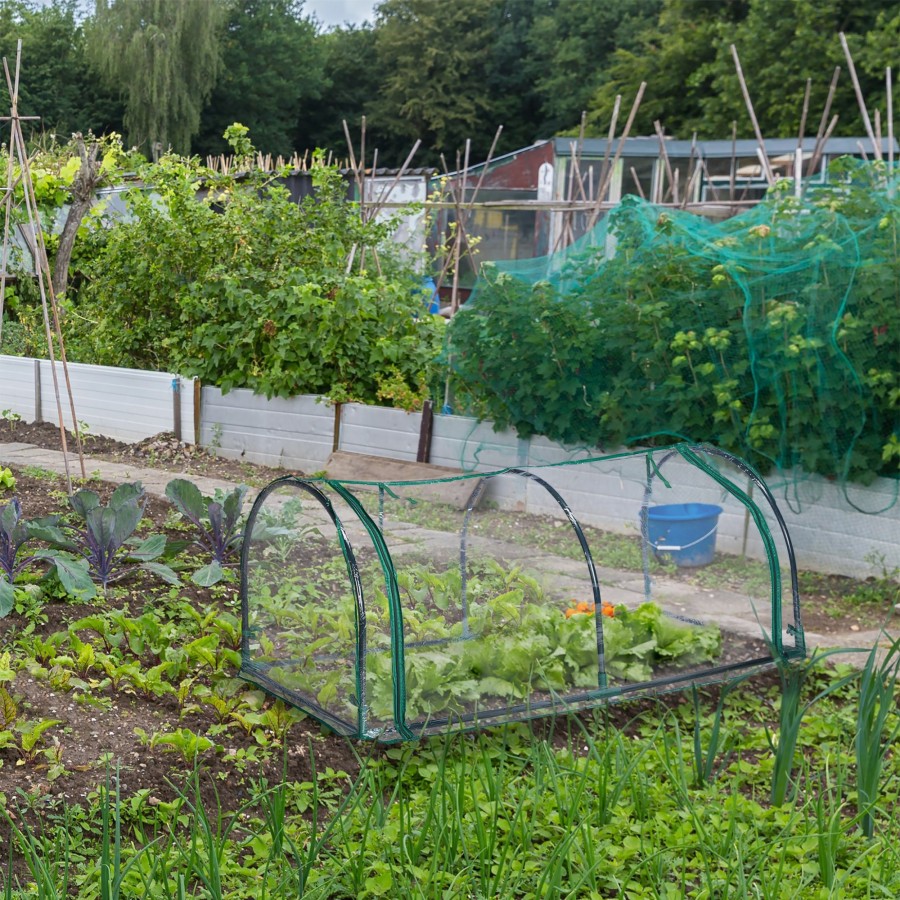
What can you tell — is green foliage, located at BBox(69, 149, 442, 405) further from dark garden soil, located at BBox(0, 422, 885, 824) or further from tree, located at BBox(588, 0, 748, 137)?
tree, located at BBox(588, 0, 748, 137)

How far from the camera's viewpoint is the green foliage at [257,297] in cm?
839

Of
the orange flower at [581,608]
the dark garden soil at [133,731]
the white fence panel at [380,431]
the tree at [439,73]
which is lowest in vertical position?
the dark garden soil at [133,731]

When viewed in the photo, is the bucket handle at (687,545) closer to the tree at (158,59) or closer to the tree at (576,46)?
the tree at (158,59)

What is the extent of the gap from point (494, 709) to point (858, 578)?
314cm

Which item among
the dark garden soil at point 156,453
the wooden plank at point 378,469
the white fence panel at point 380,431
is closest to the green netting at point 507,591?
the wooden plank at point 378,469

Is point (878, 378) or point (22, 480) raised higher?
point (878, 378)

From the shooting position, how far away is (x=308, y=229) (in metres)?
9.53

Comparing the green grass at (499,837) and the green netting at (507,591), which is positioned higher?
the green netting at (507,591)

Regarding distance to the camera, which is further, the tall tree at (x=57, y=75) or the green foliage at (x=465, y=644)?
the tall tree at (x=57, y=75)

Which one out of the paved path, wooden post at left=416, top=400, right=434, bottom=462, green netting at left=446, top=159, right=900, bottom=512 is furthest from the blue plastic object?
the paved path

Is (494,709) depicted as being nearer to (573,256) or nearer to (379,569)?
(379,569)

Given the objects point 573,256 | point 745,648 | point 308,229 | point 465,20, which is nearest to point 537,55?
point 465,20

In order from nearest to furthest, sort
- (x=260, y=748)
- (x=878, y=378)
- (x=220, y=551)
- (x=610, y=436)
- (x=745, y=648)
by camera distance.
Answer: (x=260, y=748)
(x=745, y=648)
(x=220, y=551)
(x=878, y=378)
(x=610, y=436)

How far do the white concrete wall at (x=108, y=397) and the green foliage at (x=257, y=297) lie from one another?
0.89 feet
